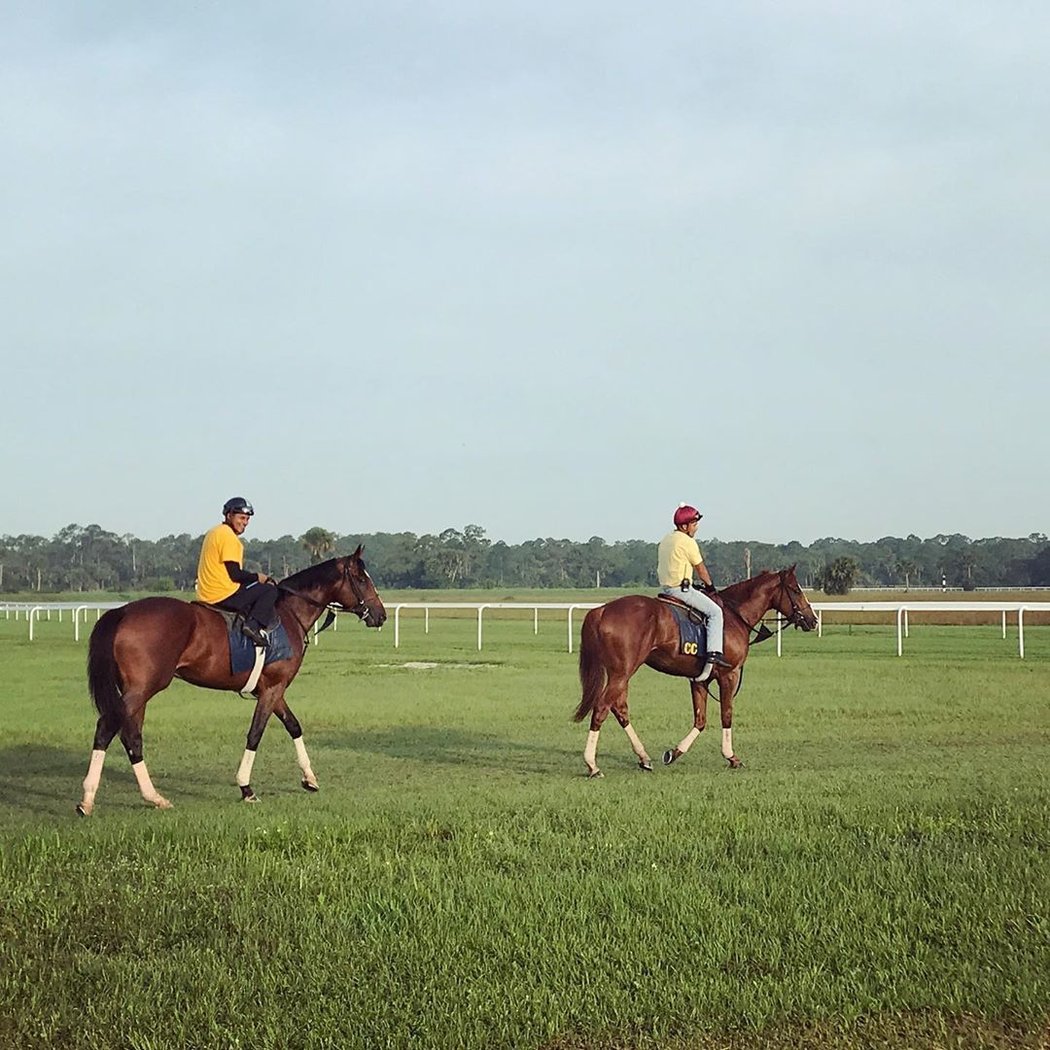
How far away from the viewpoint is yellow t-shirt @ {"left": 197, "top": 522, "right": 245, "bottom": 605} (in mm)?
10820

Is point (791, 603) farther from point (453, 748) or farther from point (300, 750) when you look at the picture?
point (300, 750)

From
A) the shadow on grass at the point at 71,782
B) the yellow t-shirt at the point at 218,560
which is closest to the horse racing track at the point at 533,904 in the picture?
the shadow on grass at the point at 71,782

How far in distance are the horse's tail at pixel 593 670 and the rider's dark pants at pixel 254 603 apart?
3.47 meters

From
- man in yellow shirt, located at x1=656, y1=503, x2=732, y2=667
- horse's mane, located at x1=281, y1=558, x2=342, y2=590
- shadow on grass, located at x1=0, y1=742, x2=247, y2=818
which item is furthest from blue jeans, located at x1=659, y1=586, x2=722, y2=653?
shadow on grass, located at x1=0, y1=742, x2=247, y2=818

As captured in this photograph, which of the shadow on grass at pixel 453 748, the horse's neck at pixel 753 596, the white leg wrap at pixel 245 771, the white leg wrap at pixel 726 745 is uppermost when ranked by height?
the horse's neck at pixel 753 596

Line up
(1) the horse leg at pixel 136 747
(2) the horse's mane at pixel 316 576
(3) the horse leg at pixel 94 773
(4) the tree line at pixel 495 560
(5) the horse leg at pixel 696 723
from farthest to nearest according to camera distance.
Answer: (4) the tree line at pixel 495 560 → (5) the horse leg at pixel 696 723 → (2) the horse's mane at pixel 316 576 → (1) the horse leg at pixel 136 747 → (3) the horse leg at pixel 94 773

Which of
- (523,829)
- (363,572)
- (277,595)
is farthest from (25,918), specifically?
(363,572)

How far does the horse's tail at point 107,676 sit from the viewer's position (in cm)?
1002

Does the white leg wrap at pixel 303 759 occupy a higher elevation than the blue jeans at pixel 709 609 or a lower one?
lower

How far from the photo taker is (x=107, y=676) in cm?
1006

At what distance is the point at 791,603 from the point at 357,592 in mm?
5226

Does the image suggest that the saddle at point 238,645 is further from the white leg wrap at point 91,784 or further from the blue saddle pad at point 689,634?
the blue saddle pad at point 689,634

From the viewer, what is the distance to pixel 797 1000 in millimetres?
4723

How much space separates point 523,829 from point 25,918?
3.31 metres
